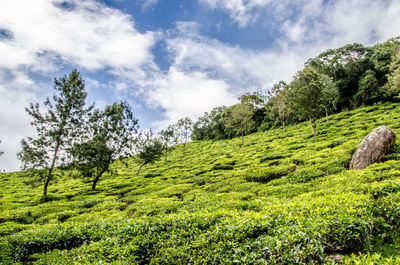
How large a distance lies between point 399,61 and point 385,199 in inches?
1911

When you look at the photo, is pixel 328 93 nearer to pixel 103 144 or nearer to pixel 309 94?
pixel 309 94

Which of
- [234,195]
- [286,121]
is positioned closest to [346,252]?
[234,195]

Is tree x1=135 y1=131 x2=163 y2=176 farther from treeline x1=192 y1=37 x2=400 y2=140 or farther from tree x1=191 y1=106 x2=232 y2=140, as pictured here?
tree x1=191 y1=106 x2=232 y2=140

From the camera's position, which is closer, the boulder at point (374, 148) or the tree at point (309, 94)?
the boulder at point (374, 148)

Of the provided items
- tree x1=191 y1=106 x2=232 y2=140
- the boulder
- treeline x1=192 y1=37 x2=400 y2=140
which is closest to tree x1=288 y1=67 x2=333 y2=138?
treeline x1=192 y1=37 x2=400 y2=140

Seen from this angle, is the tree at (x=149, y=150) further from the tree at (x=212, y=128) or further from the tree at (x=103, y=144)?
the tree at (x=212, y=128)

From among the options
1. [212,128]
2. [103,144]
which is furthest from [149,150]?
[212,128]

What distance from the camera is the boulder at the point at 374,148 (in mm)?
16422

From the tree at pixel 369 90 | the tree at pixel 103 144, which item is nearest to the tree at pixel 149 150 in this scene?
the tree at pixel 103 144

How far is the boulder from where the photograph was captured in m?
16.4

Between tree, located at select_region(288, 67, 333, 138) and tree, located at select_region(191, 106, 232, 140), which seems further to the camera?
tree, located at select_region(191, 106, 232, 140)

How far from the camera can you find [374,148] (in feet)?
55.4

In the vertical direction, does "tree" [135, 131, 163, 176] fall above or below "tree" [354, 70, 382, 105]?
below

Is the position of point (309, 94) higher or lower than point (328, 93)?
lower
